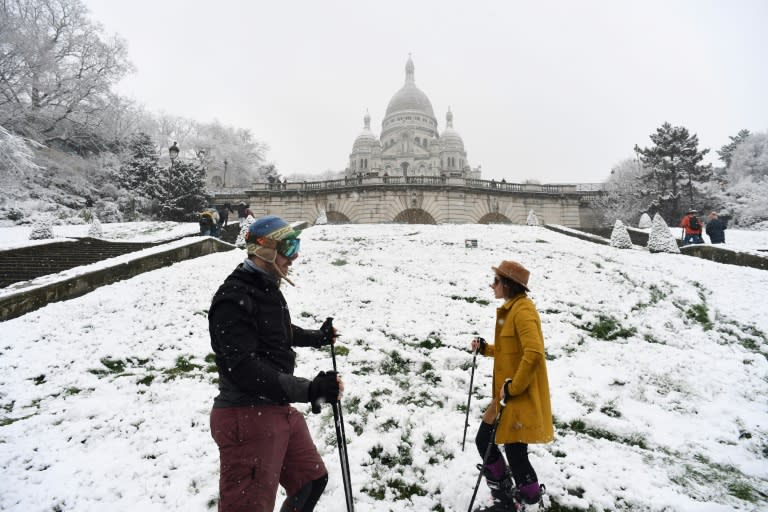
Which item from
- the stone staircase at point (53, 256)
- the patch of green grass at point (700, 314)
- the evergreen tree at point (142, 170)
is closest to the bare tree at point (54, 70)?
the evergreen tree at point (142, 170)

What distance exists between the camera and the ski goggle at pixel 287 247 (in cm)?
234

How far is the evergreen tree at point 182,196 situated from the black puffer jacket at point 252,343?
32.6 m

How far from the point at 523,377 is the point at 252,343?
79.9 inches

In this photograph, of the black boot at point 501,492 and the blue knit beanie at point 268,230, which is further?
the black boot at point 501,492

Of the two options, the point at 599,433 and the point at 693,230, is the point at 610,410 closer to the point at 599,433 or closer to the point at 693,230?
the point at 599,433

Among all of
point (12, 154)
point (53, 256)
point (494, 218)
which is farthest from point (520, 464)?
point (494, 218)

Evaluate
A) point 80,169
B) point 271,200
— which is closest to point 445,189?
point 271,200

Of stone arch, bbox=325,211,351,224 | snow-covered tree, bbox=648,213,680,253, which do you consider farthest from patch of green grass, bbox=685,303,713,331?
stone arch, bbox=325,211,351,224

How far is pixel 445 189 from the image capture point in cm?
2789

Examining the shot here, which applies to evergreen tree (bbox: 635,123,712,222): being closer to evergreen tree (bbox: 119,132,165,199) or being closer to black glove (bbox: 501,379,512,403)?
black glove (bbox: 501,379,512,403)

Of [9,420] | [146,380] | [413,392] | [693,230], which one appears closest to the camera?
[9,420]

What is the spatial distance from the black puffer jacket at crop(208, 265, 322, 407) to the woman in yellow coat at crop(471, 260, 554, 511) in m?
1.71

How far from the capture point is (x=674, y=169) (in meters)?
31.1

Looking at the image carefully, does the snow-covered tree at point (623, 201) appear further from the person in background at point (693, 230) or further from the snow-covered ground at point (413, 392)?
the snow-covered ground at point (413, 392)
